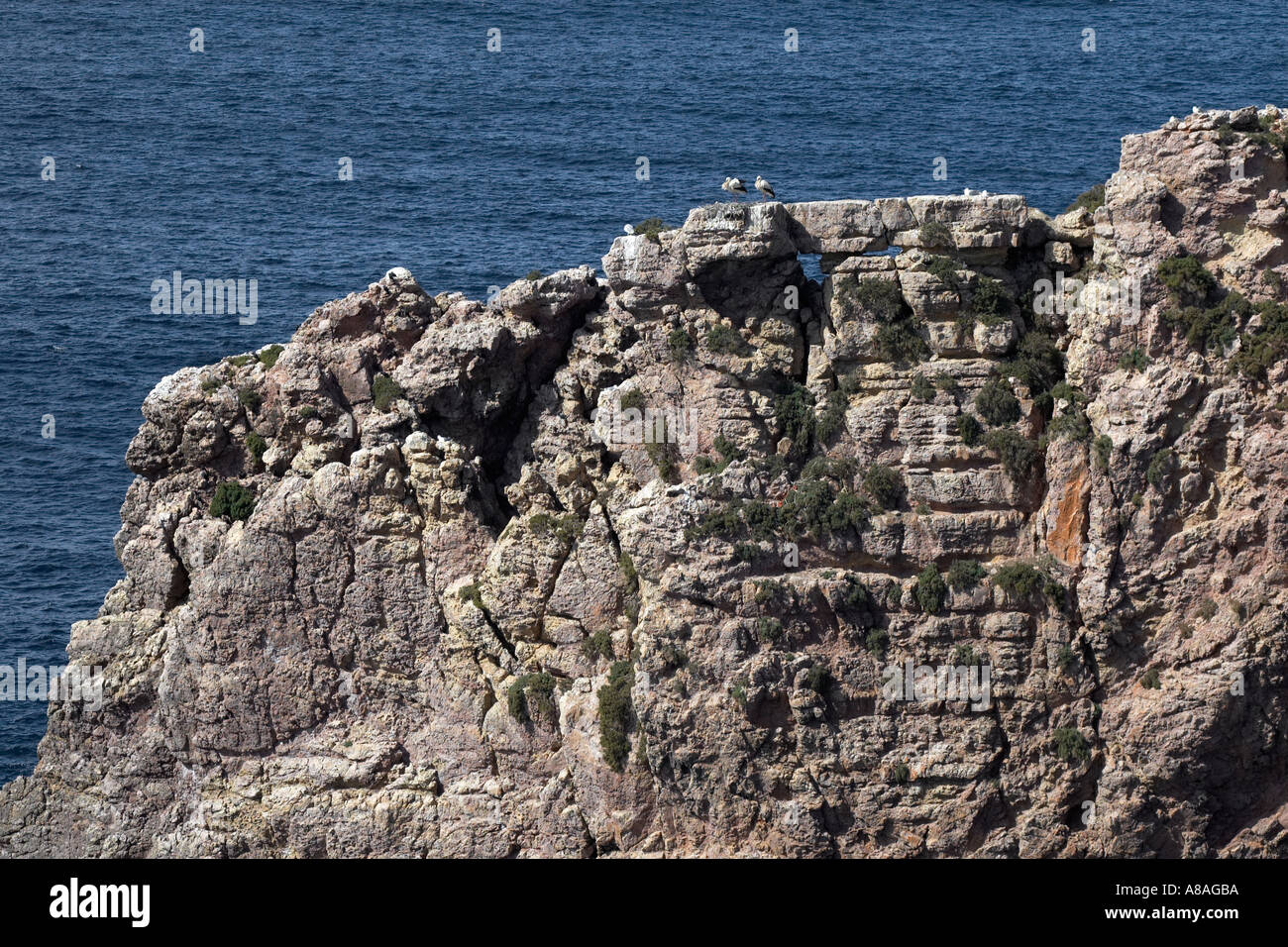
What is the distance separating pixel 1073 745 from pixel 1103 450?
9.30 metres

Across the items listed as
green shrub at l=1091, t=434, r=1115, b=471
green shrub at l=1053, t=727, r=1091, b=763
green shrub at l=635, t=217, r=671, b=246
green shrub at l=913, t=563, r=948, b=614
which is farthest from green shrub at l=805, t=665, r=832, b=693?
green shrub at l=635, t=217, r=671, b=246

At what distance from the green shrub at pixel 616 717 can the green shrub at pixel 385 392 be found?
11605mm

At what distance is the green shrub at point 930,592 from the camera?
254ft

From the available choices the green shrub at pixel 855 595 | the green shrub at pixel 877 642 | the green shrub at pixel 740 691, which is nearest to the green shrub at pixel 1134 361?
the green shrub at pixel 855 595

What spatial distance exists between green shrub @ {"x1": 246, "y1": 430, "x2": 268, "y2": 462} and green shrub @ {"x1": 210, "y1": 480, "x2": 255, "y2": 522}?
1146mm

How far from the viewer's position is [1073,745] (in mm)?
77500

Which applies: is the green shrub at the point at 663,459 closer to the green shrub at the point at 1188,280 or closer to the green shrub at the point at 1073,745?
the green shrub at the point at 1073,745

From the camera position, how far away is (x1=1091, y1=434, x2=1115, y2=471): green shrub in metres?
76.5

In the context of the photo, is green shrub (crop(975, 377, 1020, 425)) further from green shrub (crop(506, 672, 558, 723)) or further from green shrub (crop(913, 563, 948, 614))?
green shrub (crop(506, 672, 558, 723))

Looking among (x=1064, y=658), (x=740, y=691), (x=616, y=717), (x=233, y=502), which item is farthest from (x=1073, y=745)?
(x=233, y=502)

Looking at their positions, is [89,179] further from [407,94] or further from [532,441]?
[532,441]

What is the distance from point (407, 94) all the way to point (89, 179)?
23.4 m

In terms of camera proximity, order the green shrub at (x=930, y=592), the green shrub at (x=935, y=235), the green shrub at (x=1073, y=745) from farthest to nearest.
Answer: the green shrub at (x=935, y=235)
the green shrub at (x=1073, y=745)
the green shrub at (x=930, y=592)

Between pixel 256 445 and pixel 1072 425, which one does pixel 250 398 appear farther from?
pixel 1072 425
